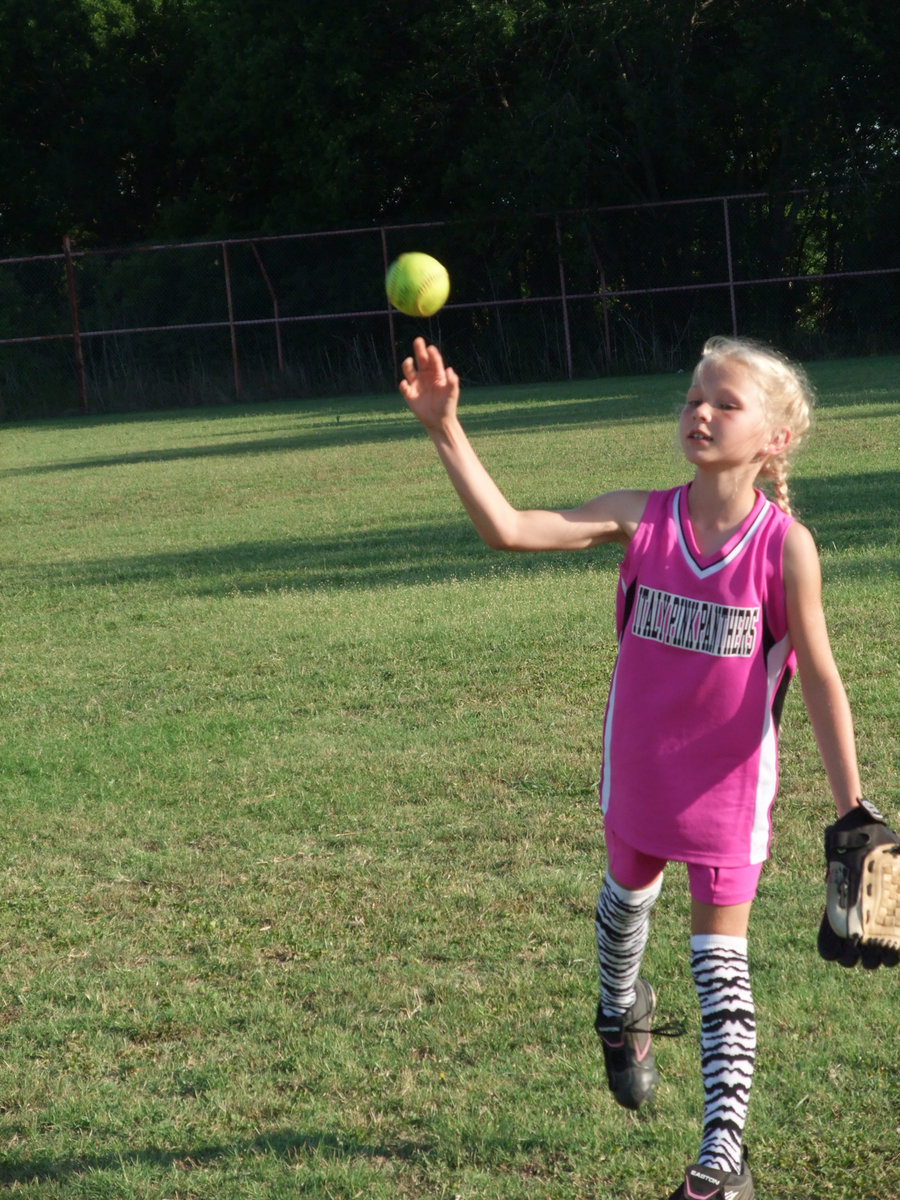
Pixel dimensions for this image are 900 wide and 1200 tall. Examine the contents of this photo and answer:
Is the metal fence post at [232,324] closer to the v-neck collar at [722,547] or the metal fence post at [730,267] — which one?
the metal fence post at [730,267]

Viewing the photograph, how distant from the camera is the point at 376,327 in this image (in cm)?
2884

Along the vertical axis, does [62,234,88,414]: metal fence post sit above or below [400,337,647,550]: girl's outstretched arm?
above

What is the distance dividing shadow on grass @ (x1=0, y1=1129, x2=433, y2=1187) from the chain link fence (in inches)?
977

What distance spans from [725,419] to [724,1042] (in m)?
1.17

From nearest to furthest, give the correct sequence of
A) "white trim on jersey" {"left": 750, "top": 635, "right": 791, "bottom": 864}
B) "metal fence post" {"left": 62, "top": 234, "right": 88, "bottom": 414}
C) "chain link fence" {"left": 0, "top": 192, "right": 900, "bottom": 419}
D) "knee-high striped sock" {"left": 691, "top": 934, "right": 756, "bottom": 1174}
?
1. "knee-high striped sock" {"left": 691, "top": 934, "right": 756, "bottom": 1174}
2. "white trim on jersey" {"left": 750, "top": 635, "right": 791, "bottom": 864}
3. "chain link fence" {"left": 0, "top": 192, "right": 900, "bottom": 419}
4. "metal fence post" {"left": 62, "top": 234, "right": 88, "bottom": 414}

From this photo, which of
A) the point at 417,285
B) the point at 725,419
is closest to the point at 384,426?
the point at 417,285

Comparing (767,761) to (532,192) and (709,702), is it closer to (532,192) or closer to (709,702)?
(709,702)

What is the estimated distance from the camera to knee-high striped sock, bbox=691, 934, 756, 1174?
100 inches

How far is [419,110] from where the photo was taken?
30078 mm

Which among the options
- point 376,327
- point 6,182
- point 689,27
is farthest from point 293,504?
point 6,182

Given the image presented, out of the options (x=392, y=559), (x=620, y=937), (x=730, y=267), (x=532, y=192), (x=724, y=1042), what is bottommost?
(x=724, y=1042)

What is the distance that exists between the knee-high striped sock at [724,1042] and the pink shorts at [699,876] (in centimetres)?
8

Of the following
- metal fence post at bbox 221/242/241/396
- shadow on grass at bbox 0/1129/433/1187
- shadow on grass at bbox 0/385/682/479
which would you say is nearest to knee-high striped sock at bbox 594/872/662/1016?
shadow on grass at bbox 0/1129/433/1187

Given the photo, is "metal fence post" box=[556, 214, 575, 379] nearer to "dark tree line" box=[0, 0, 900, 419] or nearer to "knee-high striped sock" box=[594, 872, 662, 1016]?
"dark tree line" box=[0, 0, 900, 419]
